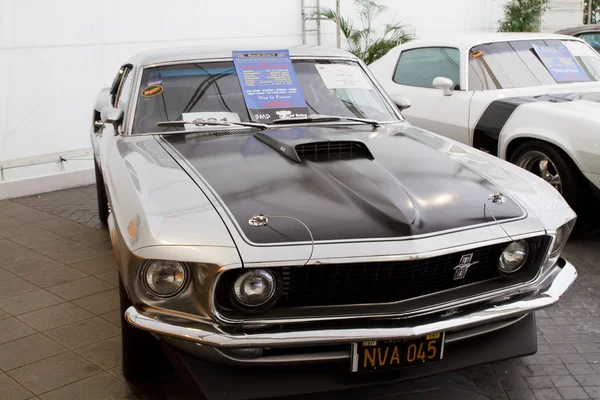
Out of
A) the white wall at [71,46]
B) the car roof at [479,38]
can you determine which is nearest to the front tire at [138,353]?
the car roof at [479,38]

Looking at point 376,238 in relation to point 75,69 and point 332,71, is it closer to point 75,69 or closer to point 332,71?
point 332,71

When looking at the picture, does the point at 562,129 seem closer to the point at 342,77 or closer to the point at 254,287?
the point at 342,77

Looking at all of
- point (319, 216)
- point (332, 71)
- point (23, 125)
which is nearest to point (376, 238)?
point (319, 216)

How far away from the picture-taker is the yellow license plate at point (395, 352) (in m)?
2.79

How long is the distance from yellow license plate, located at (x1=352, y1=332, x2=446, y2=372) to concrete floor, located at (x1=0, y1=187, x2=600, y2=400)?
1.88 feet

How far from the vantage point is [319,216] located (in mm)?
2906

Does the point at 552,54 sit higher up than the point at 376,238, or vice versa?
the point at 552,54

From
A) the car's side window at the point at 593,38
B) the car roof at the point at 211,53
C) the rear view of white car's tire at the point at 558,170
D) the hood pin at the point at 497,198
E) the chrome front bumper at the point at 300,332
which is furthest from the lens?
the car's side window at the point at 593,38

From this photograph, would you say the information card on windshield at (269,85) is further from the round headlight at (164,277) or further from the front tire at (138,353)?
the round headlight at (164,277)

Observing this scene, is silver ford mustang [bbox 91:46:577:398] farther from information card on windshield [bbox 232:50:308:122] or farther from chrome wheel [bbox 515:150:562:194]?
chrome wheel [bbox 515:150:562:194]

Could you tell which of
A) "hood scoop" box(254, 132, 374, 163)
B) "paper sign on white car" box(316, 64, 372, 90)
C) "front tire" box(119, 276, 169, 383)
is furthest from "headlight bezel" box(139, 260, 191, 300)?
"paper sign on white car" box(316, 64, 372, 90)

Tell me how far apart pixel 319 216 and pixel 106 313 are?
2074mm

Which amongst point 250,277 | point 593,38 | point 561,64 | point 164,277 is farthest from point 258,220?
point 593,38

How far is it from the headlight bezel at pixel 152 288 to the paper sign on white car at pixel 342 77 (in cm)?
214
